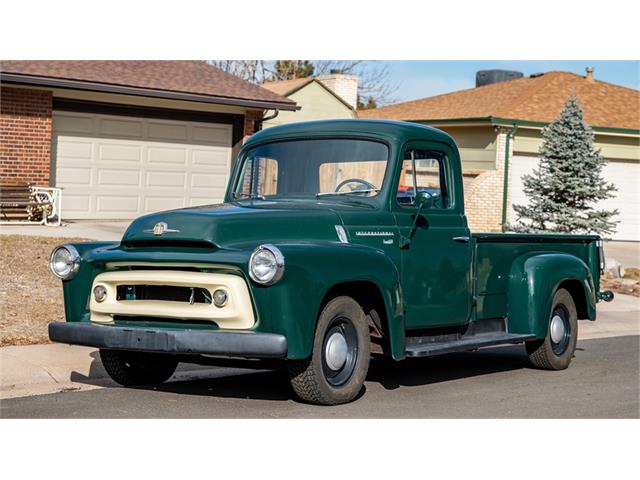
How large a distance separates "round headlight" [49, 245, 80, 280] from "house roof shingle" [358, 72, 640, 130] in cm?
2258

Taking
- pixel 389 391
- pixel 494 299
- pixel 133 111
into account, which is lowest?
pixel 389 391

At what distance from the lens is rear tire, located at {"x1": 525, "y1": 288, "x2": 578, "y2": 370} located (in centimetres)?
993

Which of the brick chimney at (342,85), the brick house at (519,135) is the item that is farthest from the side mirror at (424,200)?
the brick chimney at (342,85)

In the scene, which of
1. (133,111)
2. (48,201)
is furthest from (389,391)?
(133,111)

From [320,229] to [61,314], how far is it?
15.6ft

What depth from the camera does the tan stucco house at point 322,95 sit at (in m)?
32.0

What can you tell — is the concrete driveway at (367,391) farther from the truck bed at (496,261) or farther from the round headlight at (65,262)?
the round headlight at (65,262)

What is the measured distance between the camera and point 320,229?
7707 millimetres

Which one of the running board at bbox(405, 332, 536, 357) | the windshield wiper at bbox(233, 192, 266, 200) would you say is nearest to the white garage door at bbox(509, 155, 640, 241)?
the running board at bbox(405, 332, 536, 357)

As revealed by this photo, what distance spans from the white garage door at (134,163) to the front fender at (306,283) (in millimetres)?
14665

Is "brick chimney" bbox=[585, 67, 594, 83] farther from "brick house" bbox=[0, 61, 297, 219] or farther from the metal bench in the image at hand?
the metal bench

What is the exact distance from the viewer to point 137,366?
27.6 ft

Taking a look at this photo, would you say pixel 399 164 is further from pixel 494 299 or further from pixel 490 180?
pixel 490 180

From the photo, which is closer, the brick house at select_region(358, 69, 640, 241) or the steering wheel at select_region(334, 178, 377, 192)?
the steering wheel at select_region(334, 178, 377, 192)
